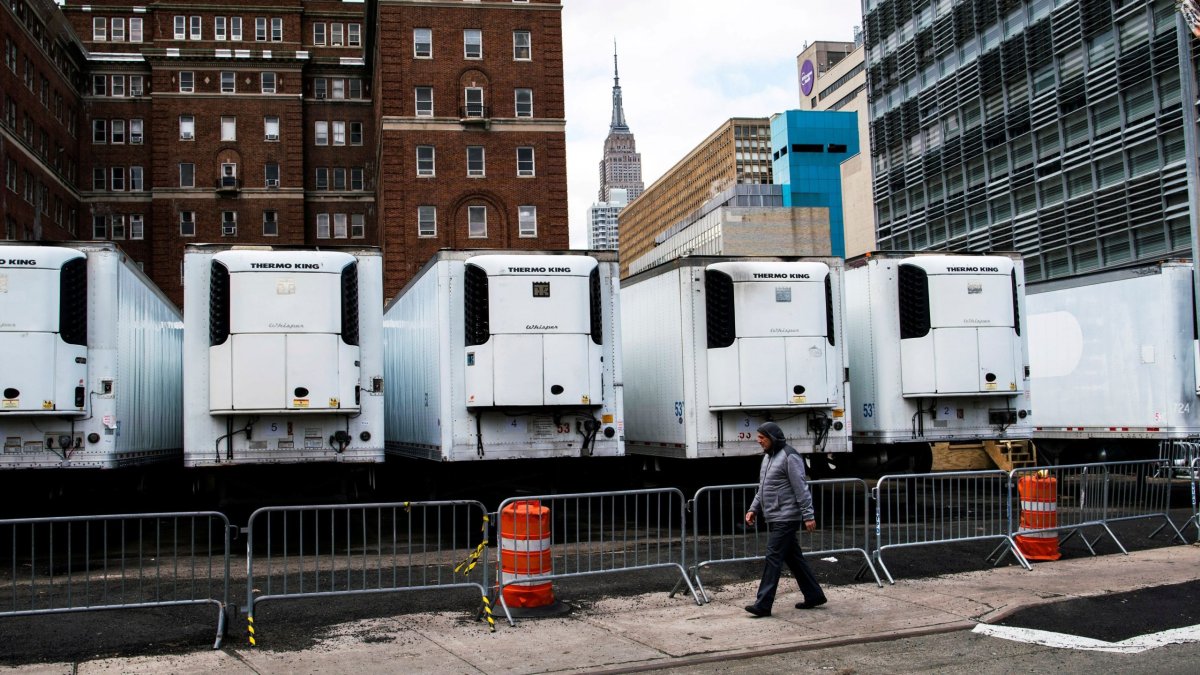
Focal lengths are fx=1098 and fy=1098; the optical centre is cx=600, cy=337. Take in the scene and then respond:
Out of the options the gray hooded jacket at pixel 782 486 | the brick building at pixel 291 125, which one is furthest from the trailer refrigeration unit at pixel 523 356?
the brick building at pixel 291 125

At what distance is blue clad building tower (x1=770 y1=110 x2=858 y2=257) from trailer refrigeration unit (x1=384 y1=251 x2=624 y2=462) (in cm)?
11181

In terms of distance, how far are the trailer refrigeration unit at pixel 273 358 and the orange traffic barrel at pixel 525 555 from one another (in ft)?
14.6

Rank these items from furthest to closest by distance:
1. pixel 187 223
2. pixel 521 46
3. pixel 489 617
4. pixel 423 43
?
1. pixel 187 223
2. pixel 521 46
3. pixel 423 43
4. pixel 489 617

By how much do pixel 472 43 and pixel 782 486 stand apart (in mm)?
50095

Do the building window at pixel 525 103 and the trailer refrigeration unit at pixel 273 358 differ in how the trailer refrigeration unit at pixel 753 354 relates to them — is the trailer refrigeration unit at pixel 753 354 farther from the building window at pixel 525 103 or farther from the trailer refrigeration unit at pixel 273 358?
the building window at pixel 525 103

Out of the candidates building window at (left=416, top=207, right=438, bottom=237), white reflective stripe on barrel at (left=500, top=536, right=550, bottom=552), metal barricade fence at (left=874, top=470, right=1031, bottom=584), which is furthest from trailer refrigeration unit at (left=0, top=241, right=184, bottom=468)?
building window at (left=416, top=207, right=438, bottom=237)

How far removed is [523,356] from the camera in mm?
14164

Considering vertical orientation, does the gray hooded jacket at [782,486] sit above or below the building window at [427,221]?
below

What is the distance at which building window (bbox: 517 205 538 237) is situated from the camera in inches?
2243

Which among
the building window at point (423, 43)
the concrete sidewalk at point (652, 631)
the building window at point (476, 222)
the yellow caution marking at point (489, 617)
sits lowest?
the concrete sidewalk at point (652, 631)

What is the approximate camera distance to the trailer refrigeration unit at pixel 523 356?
14.2m

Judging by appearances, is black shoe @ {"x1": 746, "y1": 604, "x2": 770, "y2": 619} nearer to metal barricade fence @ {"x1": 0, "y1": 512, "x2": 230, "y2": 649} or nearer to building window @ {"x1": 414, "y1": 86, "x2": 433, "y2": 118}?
metal barricade fence @ {"x1": 0, "y1": 512, "x2": 230, "y2": 649}

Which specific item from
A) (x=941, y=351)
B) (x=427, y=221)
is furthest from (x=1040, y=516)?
(x=427, y=221)

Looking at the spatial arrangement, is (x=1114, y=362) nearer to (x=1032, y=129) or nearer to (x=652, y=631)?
(x=652, y=631)
